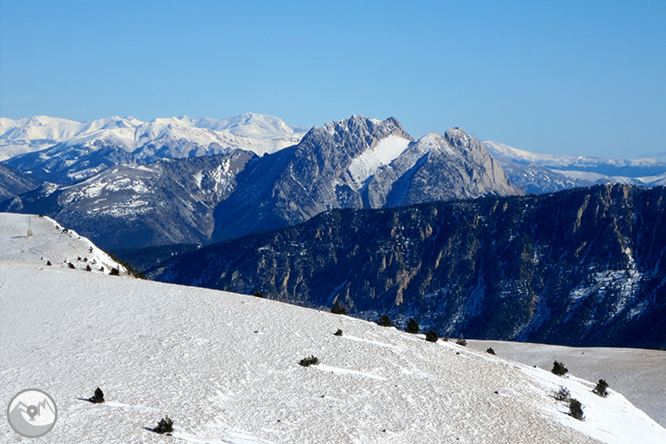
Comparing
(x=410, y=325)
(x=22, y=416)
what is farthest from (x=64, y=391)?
(x=410, y=325)

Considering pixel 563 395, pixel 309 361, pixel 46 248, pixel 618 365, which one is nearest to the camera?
pixel 309 361

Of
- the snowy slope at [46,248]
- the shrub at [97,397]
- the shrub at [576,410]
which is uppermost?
the shrub at [97,397]

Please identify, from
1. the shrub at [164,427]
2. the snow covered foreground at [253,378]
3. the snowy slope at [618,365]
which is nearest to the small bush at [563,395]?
the snow covered foreground at [253,378]

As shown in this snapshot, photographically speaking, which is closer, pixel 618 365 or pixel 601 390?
pixel 601 390

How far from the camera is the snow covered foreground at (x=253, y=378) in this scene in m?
40.3

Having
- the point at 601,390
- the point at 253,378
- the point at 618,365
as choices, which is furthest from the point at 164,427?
the point at 618,365

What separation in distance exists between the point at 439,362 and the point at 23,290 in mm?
41953

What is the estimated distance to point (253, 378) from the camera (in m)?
47.6

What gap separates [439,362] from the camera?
5850cm

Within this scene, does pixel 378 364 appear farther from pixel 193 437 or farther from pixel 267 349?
pixel 193 437

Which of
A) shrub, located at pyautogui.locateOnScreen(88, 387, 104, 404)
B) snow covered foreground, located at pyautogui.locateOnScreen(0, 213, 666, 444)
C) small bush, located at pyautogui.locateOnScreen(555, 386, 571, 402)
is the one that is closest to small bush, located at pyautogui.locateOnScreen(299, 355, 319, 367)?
snow covered foreground, located at pyautogui.locateOnScreen(0, 213, 666, 444)

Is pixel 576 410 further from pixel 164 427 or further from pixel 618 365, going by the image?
pixel 618 365

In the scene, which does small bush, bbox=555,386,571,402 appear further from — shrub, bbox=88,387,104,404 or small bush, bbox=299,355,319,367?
shrub, bbox=88,387,104,404

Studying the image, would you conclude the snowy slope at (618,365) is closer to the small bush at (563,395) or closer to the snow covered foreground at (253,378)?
the snow covered foreground at (253,378)
